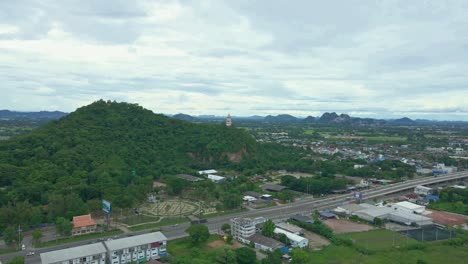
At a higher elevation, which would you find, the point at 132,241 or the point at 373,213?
the point at 132,241

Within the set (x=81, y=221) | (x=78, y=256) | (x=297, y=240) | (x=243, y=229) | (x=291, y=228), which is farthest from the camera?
(x=81, y=221)

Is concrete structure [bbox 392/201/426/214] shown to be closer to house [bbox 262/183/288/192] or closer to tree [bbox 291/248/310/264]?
house [bbox 262/183/288/192]

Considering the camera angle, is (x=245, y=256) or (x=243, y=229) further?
(x=243, y=229)

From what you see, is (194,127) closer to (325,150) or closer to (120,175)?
(120,175)

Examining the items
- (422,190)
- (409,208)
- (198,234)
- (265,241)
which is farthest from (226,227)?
(422,190)

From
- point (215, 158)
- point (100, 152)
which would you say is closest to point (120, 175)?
point (100, 152)

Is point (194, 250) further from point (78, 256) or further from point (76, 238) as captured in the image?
point (76, 238)

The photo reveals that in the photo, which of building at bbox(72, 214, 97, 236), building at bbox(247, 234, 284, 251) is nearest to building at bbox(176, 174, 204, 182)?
building at bbox(72, 214, 97, 236)
